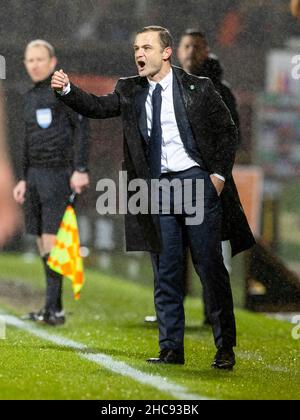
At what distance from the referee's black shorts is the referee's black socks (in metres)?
0.30

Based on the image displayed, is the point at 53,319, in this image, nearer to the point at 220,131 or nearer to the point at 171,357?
the point at 171,357

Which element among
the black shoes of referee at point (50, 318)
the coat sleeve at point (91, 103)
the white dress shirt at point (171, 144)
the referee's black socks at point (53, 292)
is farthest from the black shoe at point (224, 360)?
the referee's black socks at point (53, 292)

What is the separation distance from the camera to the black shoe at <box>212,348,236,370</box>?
655 cm

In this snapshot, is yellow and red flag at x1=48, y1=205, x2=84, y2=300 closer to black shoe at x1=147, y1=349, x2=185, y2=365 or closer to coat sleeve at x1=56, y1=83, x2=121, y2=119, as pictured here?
black shoe at x1=147, y1=349, x2=185, y2=365

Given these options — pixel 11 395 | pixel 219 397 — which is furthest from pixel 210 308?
pixel 11 395

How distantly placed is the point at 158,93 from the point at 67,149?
2.41 meters

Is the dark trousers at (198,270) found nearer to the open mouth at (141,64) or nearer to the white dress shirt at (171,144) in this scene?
the white dress shirt at (171,144)

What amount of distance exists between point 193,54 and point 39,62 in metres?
1.04

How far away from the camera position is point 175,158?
648cm

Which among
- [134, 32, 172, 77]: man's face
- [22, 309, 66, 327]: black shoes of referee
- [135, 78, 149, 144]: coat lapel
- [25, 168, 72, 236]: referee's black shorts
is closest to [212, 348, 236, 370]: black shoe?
[135, 78, 149, 144]: coat lapel

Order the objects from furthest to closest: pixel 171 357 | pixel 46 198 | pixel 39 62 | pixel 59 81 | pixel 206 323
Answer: pixel 206 323 < pixel 46 198 < pixel 39 62 < pixel 171 357 < pixel 59 81

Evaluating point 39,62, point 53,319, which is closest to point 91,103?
point 39,62

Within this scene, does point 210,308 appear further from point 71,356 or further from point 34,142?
point 34,142

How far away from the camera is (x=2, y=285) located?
1165 centimetres
